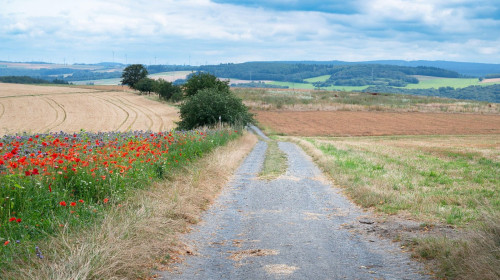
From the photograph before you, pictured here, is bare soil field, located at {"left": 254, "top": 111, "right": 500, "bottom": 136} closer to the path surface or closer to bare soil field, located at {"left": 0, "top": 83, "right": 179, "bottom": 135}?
bare soil field, located at {"left": 0, "top": 83, "right": 179, "bottom": 135}

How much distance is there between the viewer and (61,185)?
7191 mm

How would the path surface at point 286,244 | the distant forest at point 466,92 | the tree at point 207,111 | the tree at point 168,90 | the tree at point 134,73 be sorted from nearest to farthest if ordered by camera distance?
1. the path surface at point 286,244
2. the tree at point 207,111
3. the tree at point 168,90
4. the tree at point 134,73
5. the distant forest at point 466,92

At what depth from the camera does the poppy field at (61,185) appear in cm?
573

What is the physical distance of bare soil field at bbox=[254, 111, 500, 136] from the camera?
166 feet

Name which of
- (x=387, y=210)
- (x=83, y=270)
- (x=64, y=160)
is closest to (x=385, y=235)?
(x=387, y=210)

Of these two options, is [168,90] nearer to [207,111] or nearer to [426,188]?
[207,111]

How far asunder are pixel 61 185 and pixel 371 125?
5440 cm

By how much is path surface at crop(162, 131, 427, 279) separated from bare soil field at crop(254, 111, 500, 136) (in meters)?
39.1

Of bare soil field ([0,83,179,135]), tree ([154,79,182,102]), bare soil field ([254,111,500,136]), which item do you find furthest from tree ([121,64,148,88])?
bare soil field ([254,111,500,136])

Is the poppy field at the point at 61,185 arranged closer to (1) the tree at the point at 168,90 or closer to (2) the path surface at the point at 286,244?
(2) the path surface at the point at 286,244

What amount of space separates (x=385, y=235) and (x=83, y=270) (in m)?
4.98

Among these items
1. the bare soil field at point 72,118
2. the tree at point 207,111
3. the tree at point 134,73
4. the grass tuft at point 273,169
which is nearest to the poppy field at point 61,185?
the grass tuft at point 273,169

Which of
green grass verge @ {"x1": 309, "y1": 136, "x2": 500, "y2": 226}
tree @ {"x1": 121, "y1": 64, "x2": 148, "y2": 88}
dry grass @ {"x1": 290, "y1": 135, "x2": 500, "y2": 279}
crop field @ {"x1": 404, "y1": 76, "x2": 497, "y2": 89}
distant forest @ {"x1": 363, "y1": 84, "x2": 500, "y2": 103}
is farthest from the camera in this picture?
crop field @ {"x1": 404, "y1": 76, "x2": 497, "y2": 89}

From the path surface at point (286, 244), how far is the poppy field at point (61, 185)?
5.60ft
